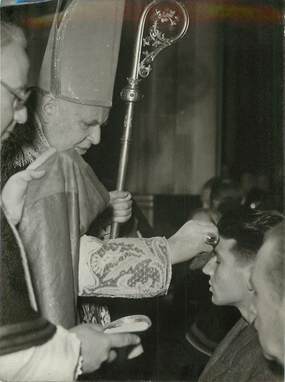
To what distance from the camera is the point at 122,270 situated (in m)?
1.12

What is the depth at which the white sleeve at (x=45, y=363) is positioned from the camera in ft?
2.96

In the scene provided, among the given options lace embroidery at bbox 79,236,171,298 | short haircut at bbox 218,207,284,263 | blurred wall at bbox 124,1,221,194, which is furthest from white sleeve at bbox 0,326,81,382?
blurred wall at bbox 124,1,221,194

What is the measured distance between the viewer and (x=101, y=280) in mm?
1123

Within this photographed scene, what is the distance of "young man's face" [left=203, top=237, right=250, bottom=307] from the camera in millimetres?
1219

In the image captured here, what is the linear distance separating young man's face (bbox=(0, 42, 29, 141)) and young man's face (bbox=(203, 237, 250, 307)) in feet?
1.64

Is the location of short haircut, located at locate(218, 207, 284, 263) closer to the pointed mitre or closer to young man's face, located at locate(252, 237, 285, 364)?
young man's face, located at locate(252, 237, 285, 364)

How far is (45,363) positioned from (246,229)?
0.51 m

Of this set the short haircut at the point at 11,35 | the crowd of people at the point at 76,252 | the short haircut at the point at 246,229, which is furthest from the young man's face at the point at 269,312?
the short haircut at the point at 11,35

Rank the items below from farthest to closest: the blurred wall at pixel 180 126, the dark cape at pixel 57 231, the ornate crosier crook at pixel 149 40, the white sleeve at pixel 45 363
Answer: the blurred wall at pixel 180 126, the ornate crosier crook at pixel 149 40, the dark cape at pixel 57 231, the white sleeve at pixel 45 363

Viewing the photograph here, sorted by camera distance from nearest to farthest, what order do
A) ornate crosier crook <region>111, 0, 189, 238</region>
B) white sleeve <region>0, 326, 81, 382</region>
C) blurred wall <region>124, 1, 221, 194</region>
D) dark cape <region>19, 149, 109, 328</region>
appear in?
white sleeve <region>0, 326, 81, 382</region>
dark cape <region>19, 149, 109, 328</region>
ornate crosier crook <region>111, 0, 189, 238</region>
blurred wall <region>124, 1, 221, 194</region>

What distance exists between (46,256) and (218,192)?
53 cm

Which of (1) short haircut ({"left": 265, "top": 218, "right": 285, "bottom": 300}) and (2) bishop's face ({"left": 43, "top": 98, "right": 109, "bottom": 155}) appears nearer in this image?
(1) short haircut ({"left": 265, "top": 218, "right": 285, "bottom": 300})

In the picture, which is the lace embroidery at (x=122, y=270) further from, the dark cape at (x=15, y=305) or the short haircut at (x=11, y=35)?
the short haircut at (x=11, y=35)

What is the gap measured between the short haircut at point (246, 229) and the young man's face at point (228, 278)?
20 mm
